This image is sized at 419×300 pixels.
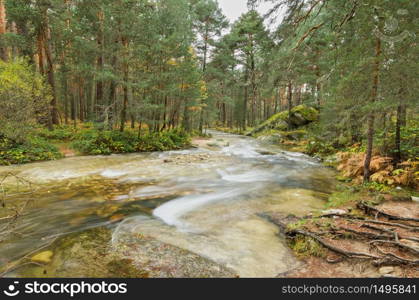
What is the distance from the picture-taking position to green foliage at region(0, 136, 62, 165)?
388 inches

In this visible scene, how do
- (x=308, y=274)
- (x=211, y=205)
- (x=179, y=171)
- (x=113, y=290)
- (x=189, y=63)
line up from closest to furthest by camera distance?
1. (x=113, y=290)
2. (x=308, y=274)
3. (x=211, y=205)
4. (x=179, y=171)
5. (x=189, y=63)

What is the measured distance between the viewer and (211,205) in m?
6.07

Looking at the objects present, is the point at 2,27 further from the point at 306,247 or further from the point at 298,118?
the point at 298,118

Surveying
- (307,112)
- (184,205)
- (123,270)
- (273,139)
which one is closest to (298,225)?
(184,205)

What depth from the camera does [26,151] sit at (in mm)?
10625

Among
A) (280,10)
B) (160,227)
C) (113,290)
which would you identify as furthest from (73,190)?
(280,10)

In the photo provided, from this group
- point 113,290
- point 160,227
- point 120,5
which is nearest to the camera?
point 113,290

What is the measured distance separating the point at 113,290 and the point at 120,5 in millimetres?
14917

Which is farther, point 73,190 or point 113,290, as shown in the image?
point 73,190

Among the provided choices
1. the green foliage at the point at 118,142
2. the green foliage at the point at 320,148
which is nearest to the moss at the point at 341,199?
the green foliage at the point at 320,148

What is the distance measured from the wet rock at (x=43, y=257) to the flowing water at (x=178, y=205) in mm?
247

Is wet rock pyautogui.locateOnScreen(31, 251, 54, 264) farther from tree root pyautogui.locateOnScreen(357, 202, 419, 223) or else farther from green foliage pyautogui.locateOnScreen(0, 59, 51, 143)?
green foliage pyautogui.locateOnScreen(0, 59, 51, 143)

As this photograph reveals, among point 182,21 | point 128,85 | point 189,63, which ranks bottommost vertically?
point 128,85

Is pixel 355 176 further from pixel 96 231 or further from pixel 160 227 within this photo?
pixel 96 231
